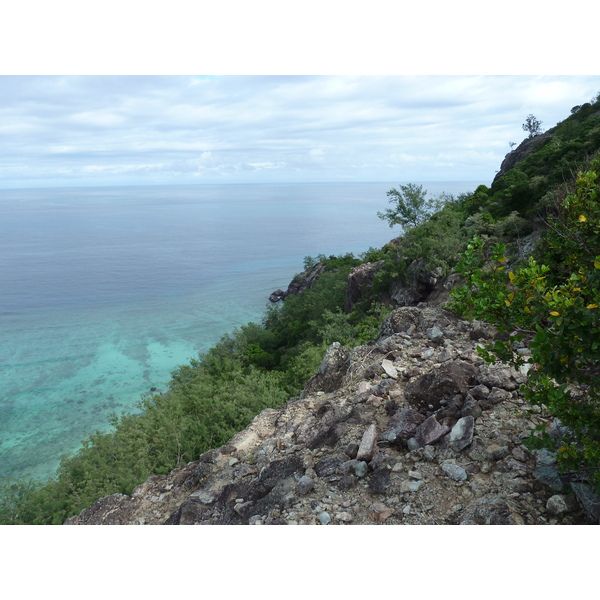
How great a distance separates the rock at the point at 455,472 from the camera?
5789 millimetres

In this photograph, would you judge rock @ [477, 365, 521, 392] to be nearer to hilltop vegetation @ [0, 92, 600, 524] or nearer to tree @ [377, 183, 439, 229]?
hilltop vegetation @ [0, 92, 600, 524]

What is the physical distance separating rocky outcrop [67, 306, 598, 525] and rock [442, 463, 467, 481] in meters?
0.01

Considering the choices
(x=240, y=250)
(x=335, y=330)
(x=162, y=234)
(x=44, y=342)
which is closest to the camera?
(x=335, y=330)

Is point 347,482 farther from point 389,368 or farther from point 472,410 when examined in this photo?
point 389,368

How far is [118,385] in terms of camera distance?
112ft

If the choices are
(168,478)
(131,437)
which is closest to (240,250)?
(131,437)

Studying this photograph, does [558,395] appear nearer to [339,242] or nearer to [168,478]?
[168,478]

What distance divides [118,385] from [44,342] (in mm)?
15768

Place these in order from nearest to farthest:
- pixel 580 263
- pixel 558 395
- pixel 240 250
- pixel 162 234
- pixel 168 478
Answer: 1. pixel 558 395
2. pixel 580 263
3. pixel 168 478
4. pixel 240 250
5. pixel 162 234

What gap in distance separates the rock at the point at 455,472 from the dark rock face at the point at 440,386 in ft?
4.58

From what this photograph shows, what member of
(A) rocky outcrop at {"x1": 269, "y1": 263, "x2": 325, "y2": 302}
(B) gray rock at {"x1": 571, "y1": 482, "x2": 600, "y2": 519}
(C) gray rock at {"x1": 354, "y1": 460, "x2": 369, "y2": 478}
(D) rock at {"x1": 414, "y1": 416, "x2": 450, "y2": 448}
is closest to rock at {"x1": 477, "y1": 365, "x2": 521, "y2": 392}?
(D) rock at {"x1": 414, "y1": 416, "x2": 450, "y2": 448}

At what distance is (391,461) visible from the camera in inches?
258

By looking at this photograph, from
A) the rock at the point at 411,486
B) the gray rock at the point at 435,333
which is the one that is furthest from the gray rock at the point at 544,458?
the gray rock at the point at 435,333

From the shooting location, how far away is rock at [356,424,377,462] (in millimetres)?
6746
